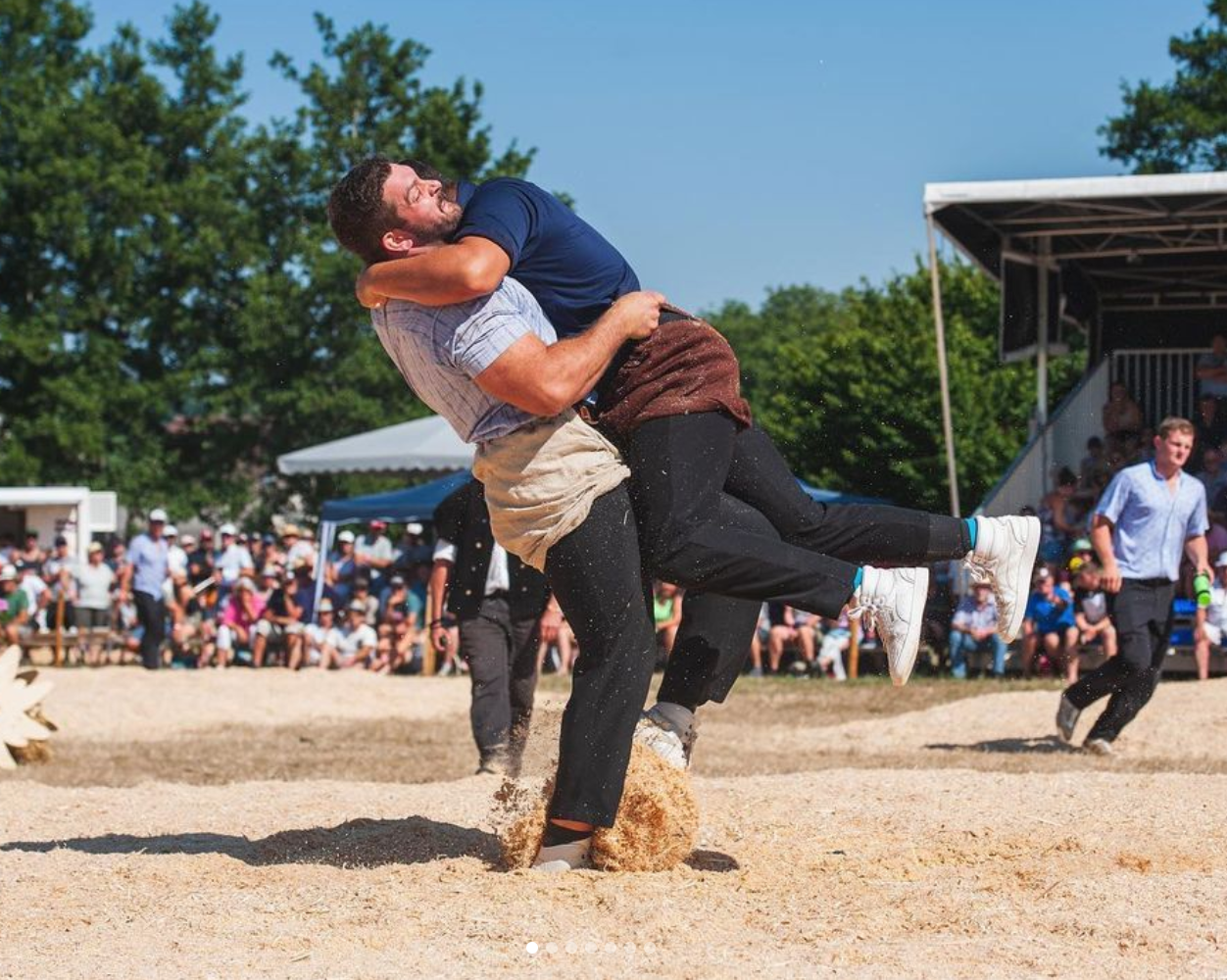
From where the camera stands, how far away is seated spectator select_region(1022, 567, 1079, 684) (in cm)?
1552

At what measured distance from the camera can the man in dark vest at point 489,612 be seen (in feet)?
27.7

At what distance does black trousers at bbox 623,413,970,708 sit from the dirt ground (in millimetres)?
749

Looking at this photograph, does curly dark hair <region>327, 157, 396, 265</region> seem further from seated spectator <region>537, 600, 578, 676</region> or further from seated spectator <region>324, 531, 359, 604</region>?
seated spectator <region>324, 531, 359, 604</region>

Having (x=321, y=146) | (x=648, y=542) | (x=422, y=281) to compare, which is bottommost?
(x=648, y=542)

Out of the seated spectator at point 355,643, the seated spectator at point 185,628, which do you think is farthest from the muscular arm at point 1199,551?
the seated spectator at point 185,628

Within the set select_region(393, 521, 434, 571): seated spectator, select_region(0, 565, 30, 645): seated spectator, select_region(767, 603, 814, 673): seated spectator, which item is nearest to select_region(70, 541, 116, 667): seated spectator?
select_region(0, 565, 30, 645): seated spectator

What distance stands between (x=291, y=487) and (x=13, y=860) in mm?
34535

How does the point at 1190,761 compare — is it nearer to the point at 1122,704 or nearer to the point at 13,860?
the point at 1122,704

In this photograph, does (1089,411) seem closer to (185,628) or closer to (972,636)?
(972,636)

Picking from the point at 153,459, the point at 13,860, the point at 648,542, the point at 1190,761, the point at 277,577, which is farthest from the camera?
the point at 153,459

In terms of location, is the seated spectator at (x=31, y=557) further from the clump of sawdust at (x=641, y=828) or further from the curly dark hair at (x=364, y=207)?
the curly dark hair at (x=364, y=207)

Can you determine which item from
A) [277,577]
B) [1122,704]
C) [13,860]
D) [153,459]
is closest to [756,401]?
[153,459]

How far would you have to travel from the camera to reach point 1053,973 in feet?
12.0

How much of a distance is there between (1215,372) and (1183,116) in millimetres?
22906
